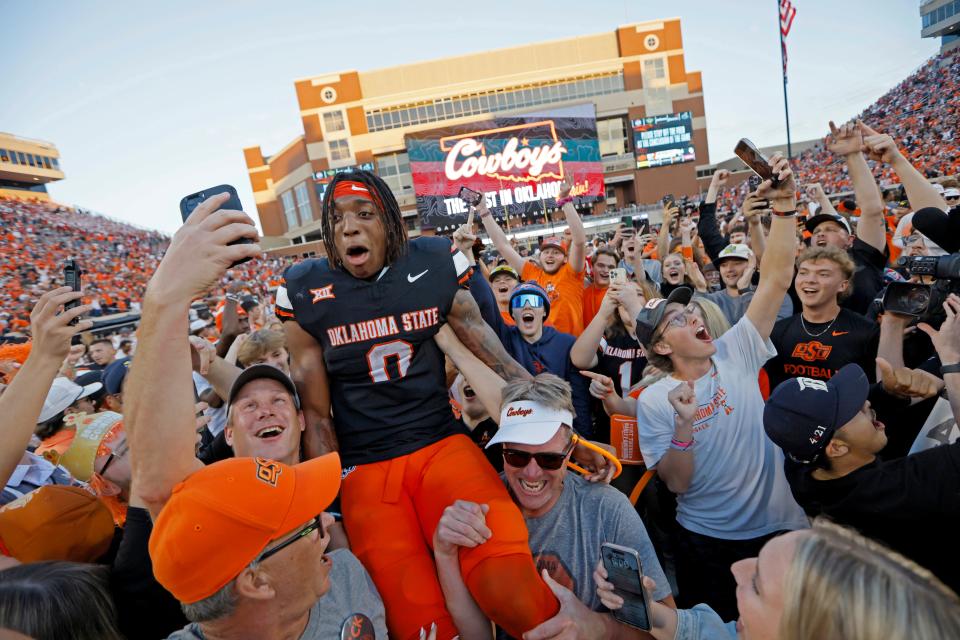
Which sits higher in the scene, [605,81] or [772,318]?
[605,81]

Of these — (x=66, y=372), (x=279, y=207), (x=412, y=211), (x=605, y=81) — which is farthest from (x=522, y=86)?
(x=66, y=372)

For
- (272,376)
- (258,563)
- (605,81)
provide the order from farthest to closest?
(605,81), (272,376), (258,563)

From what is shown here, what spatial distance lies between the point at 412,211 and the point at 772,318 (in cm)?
4492

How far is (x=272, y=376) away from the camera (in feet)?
7.30

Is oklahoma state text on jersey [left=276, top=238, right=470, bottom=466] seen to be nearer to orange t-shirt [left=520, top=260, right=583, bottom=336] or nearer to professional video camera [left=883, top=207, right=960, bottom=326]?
professional video camera [left=883, top=207, right=960, bottom=326]

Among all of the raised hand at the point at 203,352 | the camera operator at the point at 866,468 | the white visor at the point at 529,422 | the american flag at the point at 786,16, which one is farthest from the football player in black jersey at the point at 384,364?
the american flag at the point at 786,16

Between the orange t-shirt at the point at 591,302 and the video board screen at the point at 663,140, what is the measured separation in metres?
42.5

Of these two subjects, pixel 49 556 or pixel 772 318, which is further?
pixel 772 318

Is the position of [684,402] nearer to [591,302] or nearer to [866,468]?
[866,468]

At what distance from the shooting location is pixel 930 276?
108 inches

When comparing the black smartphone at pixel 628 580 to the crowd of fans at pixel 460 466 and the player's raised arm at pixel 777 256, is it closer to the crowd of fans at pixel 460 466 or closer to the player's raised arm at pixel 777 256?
the crowd of fans at pixel 460 466

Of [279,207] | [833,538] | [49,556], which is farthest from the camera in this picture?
[279,207]

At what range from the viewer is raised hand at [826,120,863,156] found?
3547 mm

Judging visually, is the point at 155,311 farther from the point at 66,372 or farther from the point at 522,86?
the point at 522,86
